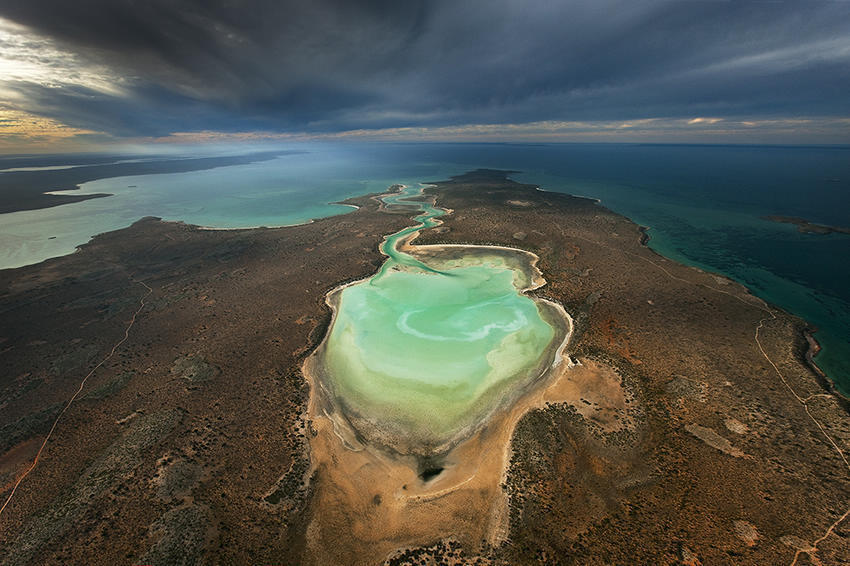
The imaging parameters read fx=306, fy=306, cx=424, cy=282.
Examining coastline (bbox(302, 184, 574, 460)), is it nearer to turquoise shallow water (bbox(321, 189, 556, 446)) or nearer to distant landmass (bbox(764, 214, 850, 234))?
turquoise shallow water (bbox(321, 189, 556, 446))

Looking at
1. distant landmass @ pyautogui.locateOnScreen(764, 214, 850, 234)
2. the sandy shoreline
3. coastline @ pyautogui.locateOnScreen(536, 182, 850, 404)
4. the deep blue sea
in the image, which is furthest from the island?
distant landmass @ pyautogui.locateOnScreen(764, 214, 850, 234)

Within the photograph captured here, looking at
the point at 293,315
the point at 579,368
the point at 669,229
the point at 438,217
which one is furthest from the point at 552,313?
the point at 669,229

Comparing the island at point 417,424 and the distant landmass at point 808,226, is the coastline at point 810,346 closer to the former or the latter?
the island at point 417,424

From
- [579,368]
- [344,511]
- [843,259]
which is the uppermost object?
[843,259]

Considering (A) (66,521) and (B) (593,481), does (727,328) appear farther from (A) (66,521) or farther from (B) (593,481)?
(A) (66,521)

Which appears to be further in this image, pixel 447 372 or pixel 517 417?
pixel 447 372

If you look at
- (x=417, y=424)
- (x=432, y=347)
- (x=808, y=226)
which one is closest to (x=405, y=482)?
(x=417, y=424)

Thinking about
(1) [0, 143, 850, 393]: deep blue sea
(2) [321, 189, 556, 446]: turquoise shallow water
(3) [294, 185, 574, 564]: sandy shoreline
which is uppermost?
(1) [0, 143, 850, 393]: deep blue sea

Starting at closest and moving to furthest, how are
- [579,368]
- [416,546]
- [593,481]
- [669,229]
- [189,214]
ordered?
1. [416,546]
2. [593,481]
3. [579,368]
4. [669,229]
5. [189,214]
